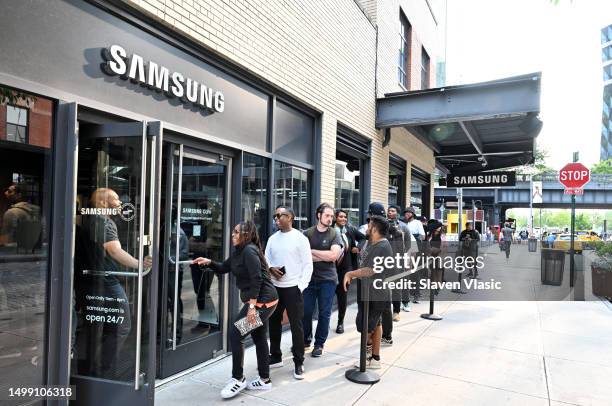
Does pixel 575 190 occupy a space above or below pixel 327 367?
above

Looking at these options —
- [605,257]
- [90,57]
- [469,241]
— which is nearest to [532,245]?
[469,241]

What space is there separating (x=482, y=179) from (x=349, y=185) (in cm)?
741

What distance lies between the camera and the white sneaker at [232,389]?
393cm

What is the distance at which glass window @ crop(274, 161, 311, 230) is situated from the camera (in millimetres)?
6152

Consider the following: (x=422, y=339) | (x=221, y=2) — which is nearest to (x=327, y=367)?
(x=422, y=339)

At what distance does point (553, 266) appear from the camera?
11586 mm

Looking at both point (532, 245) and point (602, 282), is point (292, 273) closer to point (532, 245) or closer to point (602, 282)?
point (602, 282)

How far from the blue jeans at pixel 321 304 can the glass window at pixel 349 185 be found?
2.84 meters

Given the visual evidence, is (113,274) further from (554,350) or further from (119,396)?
(554,350)

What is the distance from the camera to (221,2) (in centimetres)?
467

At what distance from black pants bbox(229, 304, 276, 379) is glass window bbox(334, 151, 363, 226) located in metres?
4.15

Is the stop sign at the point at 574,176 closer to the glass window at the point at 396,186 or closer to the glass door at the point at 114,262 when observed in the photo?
the glass window at the point at 396,186

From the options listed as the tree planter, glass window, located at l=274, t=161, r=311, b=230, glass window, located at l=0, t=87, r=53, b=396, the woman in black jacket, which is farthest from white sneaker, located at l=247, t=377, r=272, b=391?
the tree planter

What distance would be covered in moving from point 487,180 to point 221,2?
459 inches
